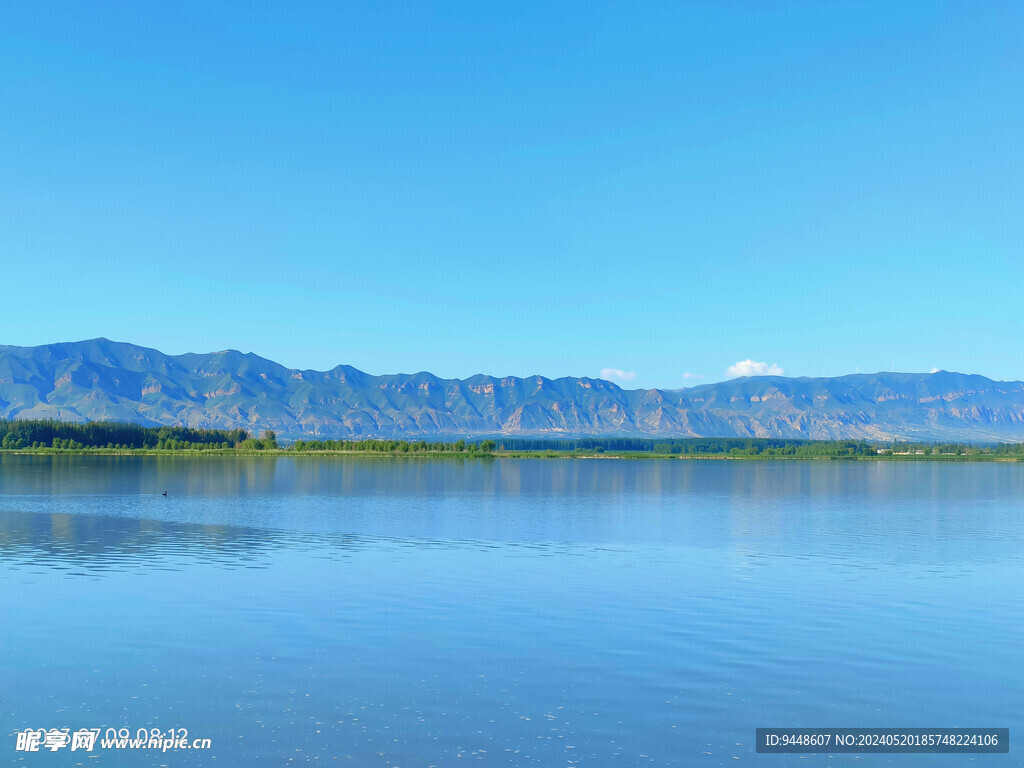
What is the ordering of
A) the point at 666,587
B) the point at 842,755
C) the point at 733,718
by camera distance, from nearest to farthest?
the point at 842,755, the point at 733,718, the point at 666,587

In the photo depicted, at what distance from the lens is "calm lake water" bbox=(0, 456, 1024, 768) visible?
2102 centimetres

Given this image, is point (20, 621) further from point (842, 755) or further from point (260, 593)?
point (842, 755)

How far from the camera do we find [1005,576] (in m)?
47.6

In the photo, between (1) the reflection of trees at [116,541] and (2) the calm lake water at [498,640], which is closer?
(2) the calm lake water at [498,640]

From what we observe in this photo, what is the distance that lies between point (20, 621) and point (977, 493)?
139 m

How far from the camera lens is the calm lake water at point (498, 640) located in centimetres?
2102

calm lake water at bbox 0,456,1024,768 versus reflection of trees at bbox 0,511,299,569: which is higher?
calm lake water at bbox 0,456,1024,768

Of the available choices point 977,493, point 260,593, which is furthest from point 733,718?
point 977,493

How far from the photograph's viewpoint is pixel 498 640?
30.7 metres

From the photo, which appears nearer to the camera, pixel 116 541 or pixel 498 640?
pixel 498 640

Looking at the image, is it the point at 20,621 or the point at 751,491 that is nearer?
the point at 20,621

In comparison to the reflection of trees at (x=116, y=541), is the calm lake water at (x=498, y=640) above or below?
above

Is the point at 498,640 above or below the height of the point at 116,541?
above

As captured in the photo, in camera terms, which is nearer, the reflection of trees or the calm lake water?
the calm lake water
